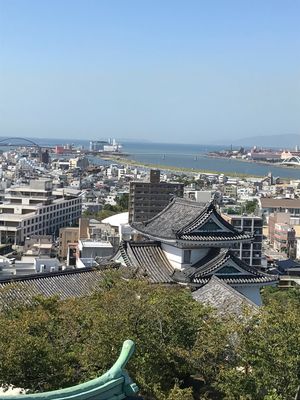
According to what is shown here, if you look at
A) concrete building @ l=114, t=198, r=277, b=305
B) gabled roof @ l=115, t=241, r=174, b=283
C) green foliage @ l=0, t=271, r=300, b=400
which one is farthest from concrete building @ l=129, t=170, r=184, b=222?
green foliage @ l=0, t=271, r=300, b=400

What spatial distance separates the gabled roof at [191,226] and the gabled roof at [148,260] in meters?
0.46

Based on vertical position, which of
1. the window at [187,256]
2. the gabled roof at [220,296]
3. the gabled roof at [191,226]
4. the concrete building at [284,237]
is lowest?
the concrete building at [284,237]

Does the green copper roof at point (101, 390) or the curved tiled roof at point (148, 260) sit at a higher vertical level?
the green copper roof at point (101, 390)

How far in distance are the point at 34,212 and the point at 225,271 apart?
42.3 meters

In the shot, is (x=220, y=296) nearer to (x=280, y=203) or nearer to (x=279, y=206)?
(x=279, y=206)

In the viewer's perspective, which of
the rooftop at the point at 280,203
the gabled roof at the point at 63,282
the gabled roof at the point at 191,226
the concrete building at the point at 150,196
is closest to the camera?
the gabled roof at the point at 63,282

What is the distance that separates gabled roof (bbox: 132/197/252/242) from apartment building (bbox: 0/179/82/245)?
3571 cm

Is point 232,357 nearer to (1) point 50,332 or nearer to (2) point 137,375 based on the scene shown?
(2) point 137,375

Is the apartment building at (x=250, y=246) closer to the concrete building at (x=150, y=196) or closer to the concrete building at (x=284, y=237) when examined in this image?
the concrete building at (x=284, y=237)

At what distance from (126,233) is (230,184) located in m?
80.1

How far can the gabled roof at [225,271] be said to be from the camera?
15961 mm

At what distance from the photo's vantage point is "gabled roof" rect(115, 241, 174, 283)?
16562 mm

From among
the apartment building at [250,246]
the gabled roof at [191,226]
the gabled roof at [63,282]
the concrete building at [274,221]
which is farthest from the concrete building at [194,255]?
the concrete building at [274,221]

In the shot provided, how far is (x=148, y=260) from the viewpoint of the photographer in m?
17.2
